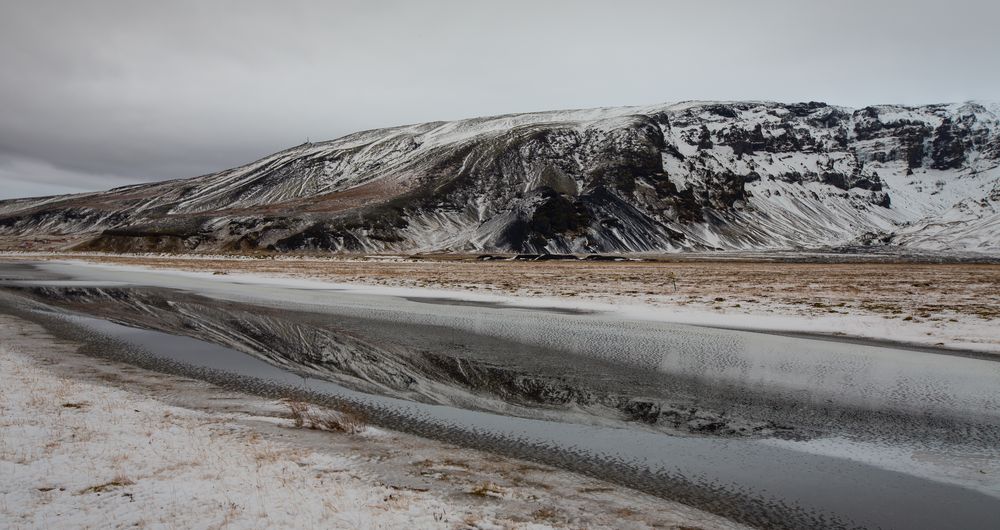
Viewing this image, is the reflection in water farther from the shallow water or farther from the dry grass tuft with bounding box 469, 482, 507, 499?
the dry grass tuft with bounding box 469, 482, 507, 499

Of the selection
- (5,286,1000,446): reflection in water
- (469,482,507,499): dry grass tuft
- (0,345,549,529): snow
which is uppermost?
(0,345,549,529): snow

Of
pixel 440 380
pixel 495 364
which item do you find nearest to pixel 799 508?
pixel 440 380

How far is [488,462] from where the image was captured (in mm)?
9109

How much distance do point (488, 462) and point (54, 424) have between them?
7.33 meters

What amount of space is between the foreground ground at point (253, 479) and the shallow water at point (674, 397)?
108cm

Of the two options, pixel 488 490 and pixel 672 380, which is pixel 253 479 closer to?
pixel 488 490

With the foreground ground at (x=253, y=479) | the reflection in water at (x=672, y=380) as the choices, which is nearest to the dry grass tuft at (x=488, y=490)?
the foreground ground at (x=253, y=479)

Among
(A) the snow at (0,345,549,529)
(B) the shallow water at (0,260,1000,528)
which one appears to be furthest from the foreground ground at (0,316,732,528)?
(B) the shallow water at (0,260,1000,528)

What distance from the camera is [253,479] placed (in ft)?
24.8

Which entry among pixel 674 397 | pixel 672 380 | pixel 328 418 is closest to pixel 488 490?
pixel 328 418

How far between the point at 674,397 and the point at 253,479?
31.3ft

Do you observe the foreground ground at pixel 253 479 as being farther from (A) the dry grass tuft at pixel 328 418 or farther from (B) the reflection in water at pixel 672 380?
(B) the reflection in water at pixel 672 380

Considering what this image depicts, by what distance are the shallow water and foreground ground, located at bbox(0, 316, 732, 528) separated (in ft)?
3.53

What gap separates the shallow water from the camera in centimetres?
832
